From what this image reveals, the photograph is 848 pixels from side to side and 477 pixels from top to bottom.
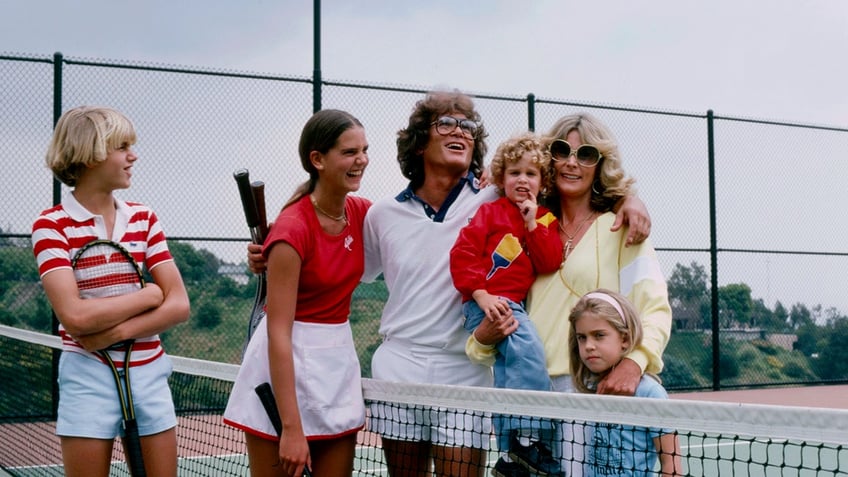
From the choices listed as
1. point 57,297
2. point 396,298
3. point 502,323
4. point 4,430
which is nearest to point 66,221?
point 57,297

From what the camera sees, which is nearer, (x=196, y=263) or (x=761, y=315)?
(x=196, y=263)

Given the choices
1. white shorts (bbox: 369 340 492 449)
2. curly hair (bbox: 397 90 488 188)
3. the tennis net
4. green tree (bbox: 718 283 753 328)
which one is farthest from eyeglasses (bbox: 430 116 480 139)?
green tree (bbox: 718 283 753 328)

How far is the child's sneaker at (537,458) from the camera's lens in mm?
2523

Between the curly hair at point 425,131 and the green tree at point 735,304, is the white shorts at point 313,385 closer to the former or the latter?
the curly hair at point 425,131

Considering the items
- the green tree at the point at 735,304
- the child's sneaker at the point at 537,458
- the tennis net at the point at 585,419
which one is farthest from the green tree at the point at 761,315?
the child's sneaker at the point at 537,458

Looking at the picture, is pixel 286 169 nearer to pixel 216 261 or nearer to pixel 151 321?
pixel 216 261

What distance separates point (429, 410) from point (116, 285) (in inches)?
35.0

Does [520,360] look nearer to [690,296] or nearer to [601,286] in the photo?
[601,286]

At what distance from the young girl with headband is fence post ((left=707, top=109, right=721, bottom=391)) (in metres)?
8.03

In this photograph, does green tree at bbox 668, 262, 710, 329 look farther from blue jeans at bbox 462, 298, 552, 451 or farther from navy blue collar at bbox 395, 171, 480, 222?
blue jeans at bbox 462, 298, 552, 451

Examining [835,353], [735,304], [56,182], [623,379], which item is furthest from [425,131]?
[835,353]

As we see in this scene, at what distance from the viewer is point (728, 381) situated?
1056 centimetres

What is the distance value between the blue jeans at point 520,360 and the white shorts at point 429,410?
0.34ft

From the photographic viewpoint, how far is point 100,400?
2.42m
